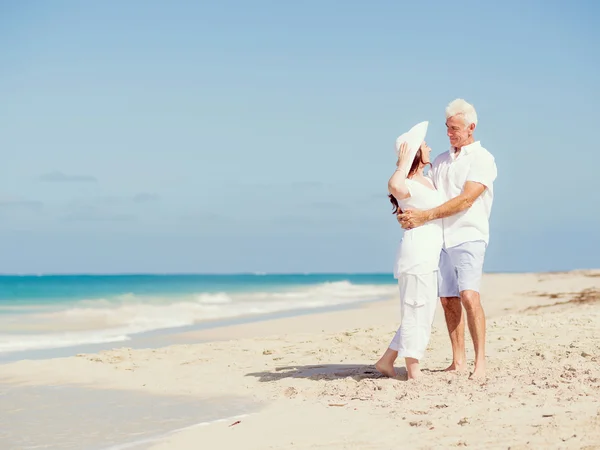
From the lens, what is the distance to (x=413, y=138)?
576cm

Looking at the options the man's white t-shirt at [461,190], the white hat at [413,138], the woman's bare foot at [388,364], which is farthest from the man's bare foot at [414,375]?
the white hat at [413,138]

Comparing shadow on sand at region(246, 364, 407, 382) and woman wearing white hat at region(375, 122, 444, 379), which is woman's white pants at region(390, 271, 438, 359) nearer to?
woman wearing white hat at region(375, 122, 444, 379)

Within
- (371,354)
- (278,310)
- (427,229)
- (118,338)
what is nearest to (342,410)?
(427,229)

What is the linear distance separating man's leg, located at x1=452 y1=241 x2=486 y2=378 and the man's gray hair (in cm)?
97

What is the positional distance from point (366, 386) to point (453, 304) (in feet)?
3.26

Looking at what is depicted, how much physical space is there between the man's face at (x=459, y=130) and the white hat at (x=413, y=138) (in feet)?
0.75

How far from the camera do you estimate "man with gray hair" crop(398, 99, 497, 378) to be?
576 cm

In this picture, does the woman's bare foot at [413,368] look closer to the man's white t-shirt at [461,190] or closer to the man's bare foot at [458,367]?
the man's bare foot at [458,367]

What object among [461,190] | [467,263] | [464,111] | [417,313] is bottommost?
[417,313]

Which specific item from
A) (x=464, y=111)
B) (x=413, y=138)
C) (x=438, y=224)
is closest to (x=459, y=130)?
(x=464, y=111)

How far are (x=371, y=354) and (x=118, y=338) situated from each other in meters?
5.95

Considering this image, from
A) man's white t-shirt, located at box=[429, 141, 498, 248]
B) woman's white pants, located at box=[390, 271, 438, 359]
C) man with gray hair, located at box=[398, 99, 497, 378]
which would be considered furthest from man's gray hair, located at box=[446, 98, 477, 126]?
woman's white pants, located at box=[390, 271, 438, 359]

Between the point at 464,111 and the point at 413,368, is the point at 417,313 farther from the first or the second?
the point at 464,111

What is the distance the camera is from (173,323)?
52.1 ft
